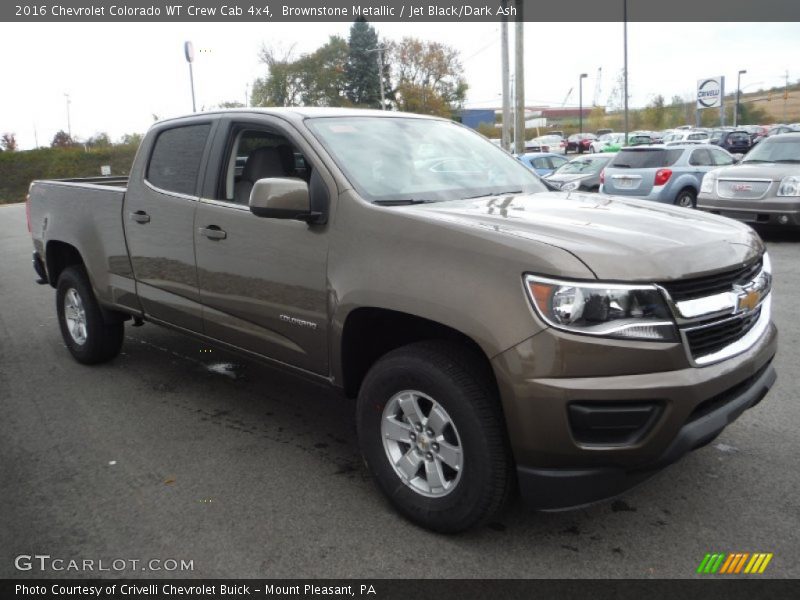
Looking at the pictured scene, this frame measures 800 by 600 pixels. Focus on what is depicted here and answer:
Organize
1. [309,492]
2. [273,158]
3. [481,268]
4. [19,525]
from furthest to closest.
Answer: [273,158] < [309,492] < [19,525] < [481,268]

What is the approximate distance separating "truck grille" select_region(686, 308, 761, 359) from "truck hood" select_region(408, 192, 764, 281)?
22 centimetres

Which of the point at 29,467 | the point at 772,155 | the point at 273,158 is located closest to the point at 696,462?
the point at 273,158

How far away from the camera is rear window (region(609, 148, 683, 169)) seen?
44.4 feet

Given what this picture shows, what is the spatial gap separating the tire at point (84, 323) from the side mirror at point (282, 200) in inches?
104

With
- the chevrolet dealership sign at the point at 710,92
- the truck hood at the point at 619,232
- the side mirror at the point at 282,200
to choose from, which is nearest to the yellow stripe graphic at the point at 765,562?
the truck hood at the point at 619,232

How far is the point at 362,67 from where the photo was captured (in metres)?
66.7

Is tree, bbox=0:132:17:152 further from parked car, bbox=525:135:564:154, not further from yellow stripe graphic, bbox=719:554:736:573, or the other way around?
yellow stripe graphic, bbox=719:554:736:573

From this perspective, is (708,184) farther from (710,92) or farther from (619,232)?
(710,92)

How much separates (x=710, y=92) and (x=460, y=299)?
50882 mm

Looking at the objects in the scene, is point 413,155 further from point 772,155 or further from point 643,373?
point 772,155

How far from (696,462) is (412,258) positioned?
6.29 feet

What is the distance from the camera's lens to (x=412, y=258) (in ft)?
9.55
